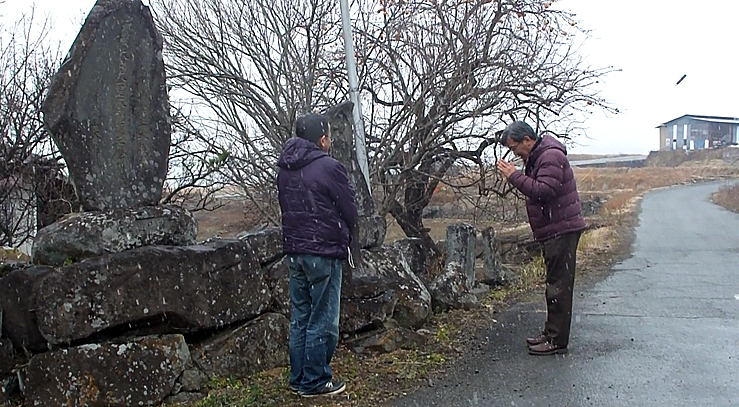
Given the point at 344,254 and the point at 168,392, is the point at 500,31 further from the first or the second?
the point at 168,392

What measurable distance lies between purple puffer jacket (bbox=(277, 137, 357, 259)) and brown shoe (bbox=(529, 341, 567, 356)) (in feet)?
6.65

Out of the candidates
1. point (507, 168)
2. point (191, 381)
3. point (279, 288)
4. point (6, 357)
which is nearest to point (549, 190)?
point (507, 168)

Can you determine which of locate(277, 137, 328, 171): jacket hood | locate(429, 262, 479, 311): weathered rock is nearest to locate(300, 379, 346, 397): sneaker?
locate(277, 137, 328, 171): jacket hood

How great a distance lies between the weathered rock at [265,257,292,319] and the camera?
5949 mm

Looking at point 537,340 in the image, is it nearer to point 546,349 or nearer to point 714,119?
point 546,349

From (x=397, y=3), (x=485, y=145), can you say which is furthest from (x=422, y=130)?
(x=397, y=3)

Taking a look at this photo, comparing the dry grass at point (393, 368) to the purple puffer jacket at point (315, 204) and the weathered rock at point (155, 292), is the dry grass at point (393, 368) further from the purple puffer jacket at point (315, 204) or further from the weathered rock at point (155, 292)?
the purple puffer jacket at point (315, 204)

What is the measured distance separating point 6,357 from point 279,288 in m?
2.00

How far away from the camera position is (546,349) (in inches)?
241

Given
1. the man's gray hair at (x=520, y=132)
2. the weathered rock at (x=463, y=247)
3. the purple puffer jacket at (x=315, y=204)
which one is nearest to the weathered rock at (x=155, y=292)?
the purple puffer jacket at (x=315, y=204)

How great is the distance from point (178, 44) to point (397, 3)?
385 centimetres

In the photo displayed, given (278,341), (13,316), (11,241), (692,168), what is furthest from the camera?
(692,168)

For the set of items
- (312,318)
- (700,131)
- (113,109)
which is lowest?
(312,318)

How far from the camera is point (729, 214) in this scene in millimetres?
27250
